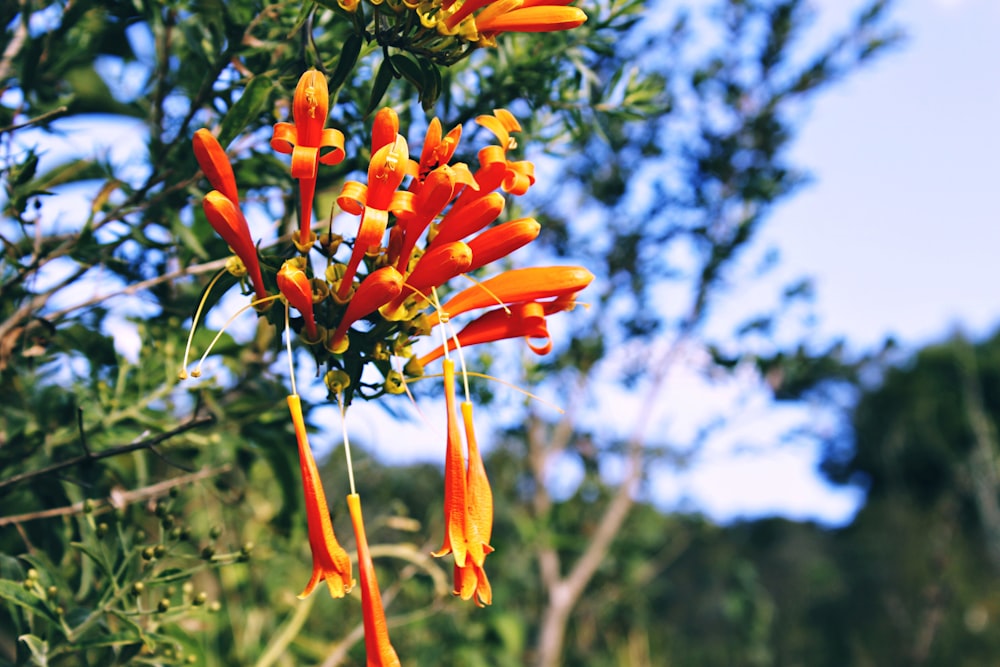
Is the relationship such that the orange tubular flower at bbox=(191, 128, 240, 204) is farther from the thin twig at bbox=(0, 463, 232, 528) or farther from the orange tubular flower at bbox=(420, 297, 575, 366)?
the thin twig at bbox=(0, 463, 232, 528)

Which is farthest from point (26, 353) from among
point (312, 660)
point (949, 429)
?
point (949, 429)

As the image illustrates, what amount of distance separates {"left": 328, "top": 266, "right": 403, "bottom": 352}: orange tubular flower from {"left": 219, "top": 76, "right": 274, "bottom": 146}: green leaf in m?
0.33

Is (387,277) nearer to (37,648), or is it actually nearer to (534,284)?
(534,284)

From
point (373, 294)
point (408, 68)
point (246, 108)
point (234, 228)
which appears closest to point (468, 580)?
point (373, 294)

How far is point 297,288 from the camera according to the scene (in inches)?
31.0

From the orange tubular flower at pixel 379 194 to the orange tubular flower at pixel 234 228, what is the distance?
0.32 ft

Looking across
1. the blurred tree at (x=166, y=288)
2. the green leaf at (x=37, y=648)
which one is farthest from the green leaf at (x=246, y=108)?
the green leaf at (x=37, y=648)

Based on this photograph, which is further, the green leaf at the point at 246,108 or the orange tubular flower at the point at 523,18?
the green leaf at the point at 246,108

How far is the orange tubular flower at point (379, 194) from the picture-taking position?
0.79 m

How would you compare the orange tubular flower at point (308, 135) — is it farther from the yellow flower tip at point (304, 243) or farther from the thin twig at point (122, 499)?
the thin twig at point (122, 499)

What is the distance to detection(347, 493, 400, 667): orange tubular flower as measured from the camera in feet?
2.51

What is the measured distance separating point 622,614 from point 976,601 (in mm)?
5002

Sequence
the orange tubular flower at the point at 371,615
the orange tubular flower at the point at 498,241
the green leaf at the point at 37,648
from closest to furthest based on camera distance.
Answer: the orange tubular flower at the point at 371,615
the orange tubular flower at the point at 498,241
the green leaf at the point at 37,648

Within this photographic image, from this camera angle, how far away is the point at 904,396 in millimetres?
14914
